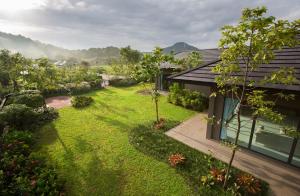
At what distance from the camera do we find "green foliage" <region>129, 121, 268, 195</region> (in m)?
5.39

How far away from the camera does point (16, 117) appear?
8641 millimetres

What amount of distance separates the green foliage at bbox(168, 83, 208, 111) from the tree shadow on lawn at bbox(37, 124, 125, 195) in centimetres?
839

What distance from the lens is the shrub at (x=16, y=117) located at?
8.35m

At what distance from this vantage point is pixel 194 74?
7.41m

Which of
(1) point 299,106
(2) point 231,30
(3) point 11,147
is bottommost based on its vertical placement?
(3) point 11,147

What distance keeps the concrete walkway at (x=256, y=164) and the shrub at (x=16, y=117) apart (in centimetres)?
827

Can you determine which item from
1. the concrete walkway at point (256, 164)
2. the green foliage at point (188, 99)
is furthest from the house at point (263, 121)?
the green foliage at point (188, 99)

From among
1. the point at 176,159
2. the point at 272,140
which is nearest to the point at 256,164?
the point at 272,140

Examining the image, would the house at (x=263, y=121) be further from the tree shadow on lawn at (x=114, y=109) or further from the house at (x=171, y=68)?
the house at (x=171, y=68)

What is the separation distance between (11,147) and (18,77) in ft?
21.9

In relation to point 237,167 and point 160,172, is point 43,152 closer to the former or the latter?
point 160,172

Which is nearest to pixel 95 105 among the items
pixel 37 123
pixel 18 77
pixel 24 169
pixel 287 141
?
pixel 37 123

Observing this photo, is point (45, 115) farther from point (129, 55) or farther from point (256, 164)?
point (129, 55)

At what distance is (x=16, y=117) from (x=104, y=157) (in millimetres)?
5806
